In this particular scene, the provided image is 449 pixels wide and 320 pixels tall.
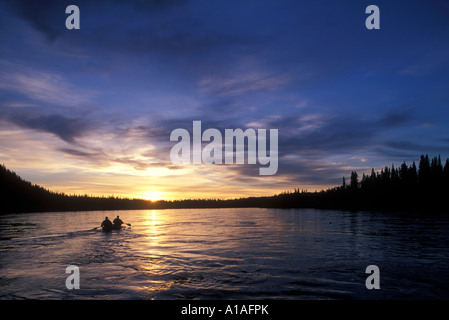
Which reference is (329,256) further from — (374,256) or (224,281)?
(224,281)

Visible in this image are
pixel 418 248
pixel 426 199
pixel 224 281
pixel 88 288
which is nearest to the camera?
pixel 88 288

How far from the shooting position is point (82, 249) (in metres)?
36.9

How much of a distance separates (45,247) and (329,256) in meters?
35.7

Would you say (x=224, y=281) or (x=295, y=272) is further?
(x=295, y=272)

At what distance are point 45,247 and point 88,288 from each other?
80.8 ft
